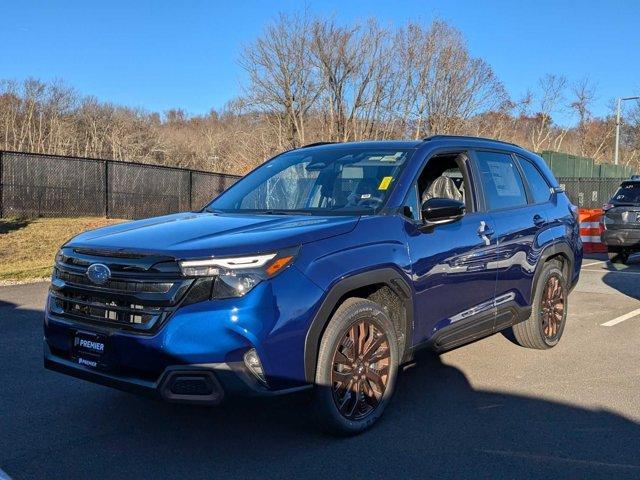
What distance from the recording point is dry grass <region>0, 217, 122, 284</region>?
10.6m

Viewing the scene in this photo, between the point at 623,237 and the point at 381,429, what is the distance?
9.60m

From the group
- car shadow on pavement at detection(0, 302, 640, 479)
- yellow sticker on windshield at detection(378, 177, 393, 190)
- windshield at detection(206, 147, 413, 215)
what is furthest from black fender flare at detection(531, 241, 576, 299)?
yellow sticker on windshield at detection(378, 177, 393, 190)

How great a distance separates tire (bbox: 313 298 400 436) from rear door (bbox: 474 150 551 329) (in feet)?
4.82

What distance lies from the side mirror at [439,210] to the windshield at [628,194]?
9041mm

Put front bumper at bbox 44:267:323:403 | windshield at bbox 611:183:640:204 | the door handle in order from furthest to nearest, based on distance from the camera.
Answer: windshield at bbox 611:183:640:204 < the door handle < front bumper at bbox 44:267:323:403

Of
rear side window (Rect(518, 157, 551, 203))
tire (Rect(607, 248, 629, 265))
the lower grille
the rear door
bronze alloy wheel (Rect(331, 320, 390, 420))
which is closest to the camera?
the lower grille

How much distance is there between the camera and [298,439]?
3.80m

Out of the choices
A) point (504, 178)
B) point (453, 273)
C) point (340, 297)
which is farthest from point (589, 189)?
point (340, 297)

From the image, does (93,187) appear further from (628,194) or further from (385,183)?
(385,183)

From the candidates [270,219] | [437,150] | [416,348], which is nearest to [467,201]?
[437,150]

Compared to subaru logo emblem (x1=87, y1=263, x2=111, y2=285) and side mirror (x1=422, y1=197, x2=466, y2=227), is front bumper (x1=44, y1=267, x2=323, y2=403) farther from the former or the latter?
side mirror (x1=422, y1=197, x2=466, y2=227)

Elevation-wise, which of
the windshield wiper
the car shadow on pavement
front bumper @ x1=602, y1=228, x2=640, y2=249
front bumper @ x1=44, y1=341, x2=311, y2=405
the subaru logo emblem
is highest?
the windshield wiper

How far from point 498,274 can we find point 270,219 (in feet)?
6.66

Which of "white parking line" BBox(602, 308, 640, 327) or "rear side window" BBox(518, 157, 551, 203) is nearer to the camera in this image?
"rear side window" BBox(518, 157, 551, 203)
